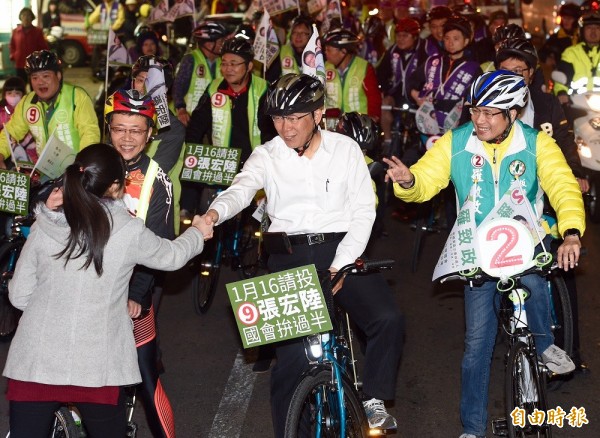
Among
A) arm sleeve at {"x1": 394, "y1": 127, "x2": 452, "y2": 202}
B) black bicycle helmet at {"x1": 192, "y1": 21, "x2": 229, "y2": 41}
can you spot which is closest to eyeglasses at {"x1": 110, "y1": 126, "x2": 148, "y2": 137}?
arm sleeve at {"x1": 394, "y1": 127, "x2": 452, "y2": 202}

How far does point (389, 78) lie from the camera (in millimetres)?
14078

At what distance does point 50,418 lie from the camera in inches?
177

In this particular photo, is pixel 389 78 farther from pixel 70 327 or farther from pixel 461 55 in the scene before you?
pixel 70 327

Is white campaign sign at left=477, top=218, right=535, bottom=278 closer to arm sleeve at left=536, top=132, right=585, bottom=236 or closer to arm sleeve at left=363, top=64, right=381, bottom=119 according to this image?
arm sleeve at left=536, top=132, right=585, bottom=236

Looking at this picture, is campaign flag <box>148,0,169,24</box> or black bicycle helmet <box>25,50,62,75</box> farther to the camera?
campaign flag <box>148,0,169,24</box>

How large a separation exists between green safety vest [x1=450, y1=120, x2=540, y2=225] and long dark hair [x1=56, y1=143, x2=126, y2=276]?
214 centimetres

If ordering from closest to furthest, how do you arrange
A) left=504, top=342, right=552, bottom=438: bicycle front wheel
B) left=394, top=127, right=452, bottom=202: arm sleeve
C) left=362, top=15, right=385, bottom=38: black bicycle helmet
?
1. left=504, top=342, right=552, bottom=438: bicycle front wheel
2. left=394, top=127, right=452, bottom=202: arm sleeve
3. left=362, top=15, right=385, bottom=38: black bicycle helmet

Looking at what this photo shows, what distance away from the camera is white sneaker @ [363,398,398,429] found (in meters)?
5.58

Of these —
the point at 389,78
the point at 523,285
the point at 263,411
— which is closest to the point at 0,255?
the point at 263,411

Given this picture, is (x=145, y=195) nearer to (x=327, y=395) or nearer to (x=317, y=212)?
(x=317, y=212)

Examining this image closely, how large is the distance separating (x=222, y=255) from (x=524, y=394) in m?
3.95

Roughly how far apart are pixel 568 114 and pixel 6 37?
13.8 meters

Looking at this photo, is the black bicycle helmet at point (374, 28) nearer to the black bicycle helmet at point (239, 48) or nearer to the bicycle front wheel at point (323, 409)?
the black bicycle helmet at point (239, 48)

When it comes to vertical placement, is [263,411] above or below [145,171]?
below
